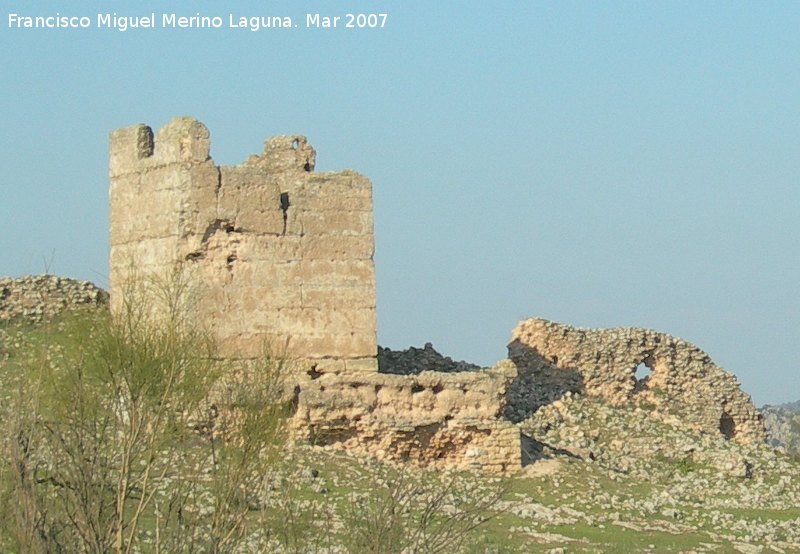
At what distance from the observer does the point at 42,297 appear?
2352 cm

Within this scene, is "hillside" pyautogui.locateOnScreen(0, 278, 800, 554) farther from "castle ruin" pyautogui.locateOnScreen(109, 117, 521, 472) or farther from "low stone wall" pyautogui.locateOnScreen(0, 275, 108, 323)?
"castle ruin" pyautogui.locateOnScreen(109, 117, 521, 472)

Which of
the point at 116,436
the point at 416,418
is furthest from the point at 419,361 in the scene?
the point at 116,436

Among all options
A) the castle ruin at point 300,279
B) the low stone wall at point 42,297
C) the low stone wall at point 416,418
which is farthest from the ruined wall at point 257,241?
the low stone wall at point 42,297

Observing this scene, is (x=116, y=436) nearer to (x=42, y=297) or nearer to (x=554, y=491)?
(x=554, y=491)

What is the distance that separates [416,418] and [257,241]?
8.90 ft

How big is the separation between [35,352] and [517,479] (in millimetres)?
5547

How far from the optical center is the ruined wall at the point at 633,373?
2655cm

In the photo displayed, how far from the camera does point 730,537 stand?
19.1 m

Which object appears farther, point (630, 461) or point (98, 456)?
point (630, 461)

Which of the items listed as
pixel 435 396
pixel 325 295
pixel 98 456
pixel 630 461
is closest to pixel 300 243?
pixel 325 295

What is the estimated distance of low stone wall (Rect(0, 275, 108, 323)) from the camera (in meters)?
23.3

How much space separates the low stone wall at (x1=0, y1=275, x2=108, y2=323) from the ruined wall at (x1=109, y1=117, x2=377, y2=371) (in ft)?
6.63

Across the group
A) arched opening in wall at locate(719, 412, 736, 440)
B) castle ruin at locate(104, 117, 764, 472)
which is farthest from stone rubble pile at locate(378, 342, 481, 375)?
arched opening in wall at locate(719, 412, 736, 440)

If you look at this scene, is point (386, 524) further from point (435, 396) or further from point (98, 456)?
point (435, 396)
